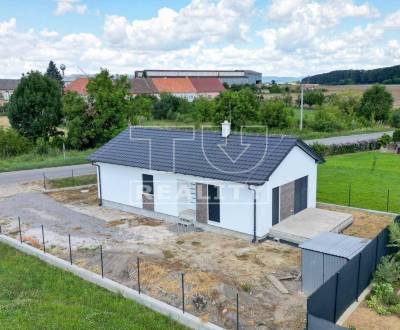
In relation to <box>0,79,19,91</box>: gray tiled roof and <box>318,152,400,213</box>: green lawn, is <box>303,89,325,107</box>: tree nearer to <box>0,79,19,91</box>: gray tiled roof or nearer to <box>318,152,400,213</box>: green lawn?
<box>318,152,400,213</box>: green lawn

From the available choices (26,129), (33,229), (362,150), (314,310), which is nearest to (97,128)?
(26,129)

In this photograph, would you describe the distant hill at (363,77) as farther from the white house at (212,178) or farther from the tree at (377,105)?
the white house at (212,178)

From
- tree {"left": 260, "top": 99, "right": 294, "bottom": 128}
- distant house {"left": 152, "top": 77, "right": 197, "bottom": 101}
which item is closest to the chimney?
tree {"left": 260, "top": 99, "right": 294, "bottom": 128}

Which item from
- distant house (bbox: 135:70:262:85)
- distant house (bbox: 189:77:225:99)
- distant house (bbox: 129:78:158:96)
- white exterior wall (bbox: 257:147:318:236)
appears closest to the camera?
white exterior wall (bbox: 257:147:318:236)

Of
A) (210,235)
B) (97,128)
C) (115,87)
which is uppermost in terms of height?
(115,87)

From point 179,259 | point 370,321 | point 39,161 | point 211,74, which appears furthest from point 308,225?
point 211,74

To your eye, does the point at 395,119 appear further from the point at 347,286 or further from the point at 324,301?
the point at 324,301

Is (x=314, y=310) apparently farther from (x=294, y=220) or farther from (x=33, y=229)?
(x=33, y=229)

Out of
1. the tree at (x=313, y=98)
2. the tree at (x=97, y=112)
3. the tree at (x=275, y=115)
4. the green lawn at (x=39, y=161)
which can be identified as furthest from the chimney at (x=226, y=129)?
the tree at (x=313, y=98)
